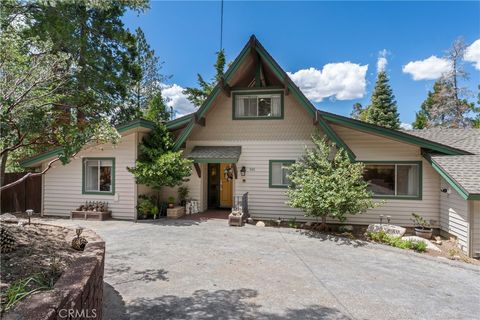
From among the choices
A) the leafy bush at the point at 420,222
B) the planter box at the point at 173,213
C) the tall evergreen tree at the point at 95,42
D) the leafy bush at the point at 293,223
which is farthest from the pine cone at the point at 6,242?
the leafy bush at the point at 420,222

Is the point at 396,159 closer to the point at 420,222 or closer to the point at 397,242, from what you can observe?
the point at 420,222

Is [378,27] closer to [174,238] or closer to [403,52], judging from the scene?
[403,52]

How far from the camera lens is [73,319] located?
95.0 inches

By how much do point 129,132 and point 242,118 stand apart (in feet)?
15.1

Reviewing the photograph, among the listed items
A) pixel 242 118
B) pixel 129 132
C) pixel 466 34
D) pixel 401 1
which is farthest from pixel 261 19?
pixel 466 34

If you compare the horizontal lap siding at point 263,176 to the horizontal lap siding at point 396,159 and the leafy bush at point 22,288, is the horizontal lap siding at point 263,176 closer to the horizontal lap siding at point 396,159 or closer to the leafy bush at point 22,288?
the horizontal lap siding at point 396,159

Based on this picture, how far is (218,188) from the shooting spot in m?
12.6

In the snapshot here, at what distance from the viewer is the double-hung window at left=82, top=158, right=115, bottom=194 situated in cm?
1048

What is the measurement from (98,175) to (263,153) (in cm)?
693

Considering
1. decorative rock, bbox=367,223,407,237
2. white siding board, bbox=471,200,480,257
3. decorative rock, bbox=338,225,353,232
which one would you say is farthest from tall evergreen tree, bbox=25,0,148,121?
white siding board, bbox=471,200,480,257

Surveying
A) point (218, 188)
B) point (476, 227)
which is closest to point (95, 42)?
point (218, 188)

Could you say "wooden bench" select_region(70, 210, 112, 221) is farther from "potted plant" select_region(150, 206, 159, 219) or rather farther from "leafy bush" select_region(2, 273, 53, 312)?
"leafy bush" select_region(2, 273, 53, 312)

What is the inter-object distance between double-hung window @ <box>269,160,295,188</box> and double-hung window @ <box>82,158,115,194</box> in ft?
21.3

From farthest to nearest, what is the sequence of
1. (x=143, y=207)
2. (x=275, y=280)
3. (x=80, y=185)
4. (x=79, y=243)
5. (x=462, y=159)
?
(x=80, y=185), (x=143, y=207), (x=462, y=159), (x=275, y=280), (x=79, y=243)
